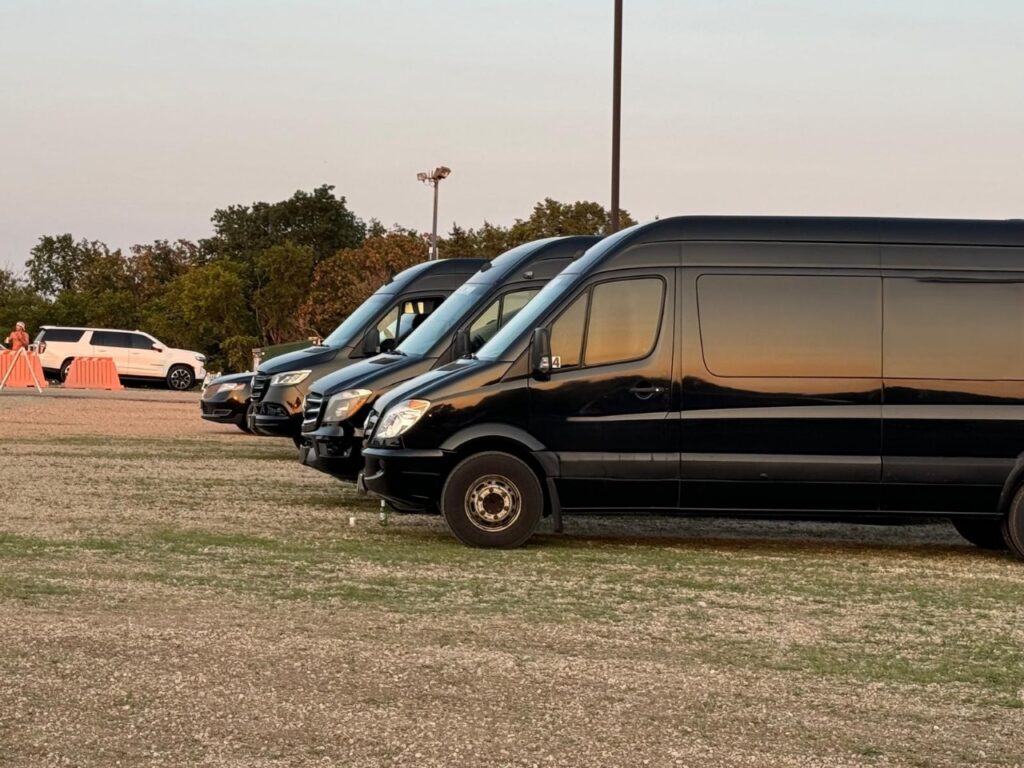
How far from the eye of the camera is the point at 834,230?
12711mm

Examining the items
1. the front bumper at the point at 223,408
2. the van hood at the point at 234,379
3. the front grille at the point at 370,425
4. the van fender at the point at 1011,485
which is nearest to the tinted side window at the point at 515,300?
the front grille at the point at 370,425

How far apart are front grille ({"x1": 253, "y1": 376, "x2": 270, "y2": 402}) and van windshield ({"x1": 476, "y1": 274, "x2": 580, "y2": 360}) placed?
8.05 metres

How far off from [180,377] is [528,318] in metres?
40.6

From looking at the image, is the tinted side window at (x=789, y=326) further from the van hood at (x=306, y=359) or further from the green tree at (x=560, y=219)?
the green tree at (x=560, y=219)

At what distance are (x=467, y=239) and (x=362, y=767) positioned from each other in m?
68.7

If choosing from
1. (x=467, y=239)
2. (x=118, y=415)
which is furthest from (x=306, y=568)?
(x=467, y=239)

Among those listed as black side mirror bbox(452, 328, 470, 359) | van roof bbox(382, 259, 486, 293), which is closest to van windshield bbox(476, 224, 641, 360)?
black side mirror bbox(452, 328, 470, 359)

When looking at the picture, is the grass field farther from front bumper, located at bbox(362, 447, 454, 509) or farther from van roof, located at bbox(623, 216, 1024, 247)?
van roof, located at bbox(623, 216, 1024, 247)

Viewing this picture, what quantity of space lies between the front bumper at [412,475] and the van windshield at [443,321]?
9.00ft

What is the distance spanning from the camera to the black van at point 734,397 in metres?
12.4

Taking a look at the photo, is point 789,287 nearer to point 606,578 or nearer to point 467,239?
Result: point 606,578

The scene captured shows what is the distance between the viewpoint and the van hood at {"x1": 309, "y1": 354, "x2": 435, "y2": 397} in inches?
587

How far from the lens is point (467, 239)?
2923 inches

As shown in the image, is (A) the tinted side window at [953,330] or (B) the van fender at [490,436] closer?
(B) the van fender at [490,436]
